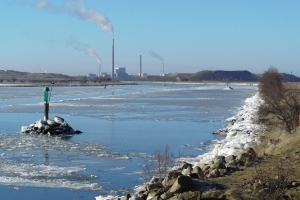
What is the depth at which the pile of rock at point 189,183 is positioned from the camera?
975 centimetres

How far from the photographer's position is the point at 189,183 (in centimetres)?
989

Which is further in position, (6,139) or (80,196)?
(6,139)

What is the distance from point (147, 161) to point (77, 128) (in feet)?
36.5

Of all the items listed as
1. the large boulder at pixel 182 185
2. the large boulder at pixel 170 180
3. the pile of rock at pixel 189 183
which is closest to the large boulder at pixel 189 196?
the pile of rock at pixel 189 183

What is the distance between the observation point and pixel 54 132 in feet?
82.0

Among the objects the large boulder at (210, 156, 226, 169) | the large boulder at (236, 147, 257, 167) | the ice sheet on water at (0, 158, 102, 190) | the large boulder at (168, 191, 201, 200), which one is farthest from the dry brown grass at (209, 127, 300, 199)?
the ice sheet on water at (0, 158, 102, 190)

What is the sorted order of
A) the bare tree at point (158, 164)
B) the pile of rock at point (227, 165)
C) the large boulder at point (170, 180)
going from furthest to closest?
1. the bare tree at point (158, 164)
2. the pile of rock at point (227, 165)
3. the large boulder at point (170, 180)

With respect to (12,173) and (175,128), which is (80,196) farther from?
(175,128)

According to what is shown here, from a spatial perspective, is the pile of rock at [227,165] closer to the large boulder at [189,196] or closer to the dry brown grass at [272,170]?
the dry brown grass at [272,170]

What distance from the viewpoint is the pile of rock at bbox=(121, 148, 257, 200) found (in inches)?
384

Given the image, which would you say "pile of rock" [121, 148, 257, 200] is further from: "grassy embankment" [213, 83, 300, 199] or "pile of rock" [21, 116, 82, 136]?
"pile of rock" [21, 116, 82, 136]

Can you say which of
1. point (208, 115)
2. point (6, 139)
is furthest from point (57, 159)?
point (208, 115)

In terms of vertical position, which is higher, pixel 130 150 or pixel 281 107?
pixel 281 107

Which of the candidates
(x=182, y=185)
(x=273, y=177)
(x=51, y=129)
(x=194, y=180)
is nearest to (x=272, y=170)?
(x=273, y=177)
